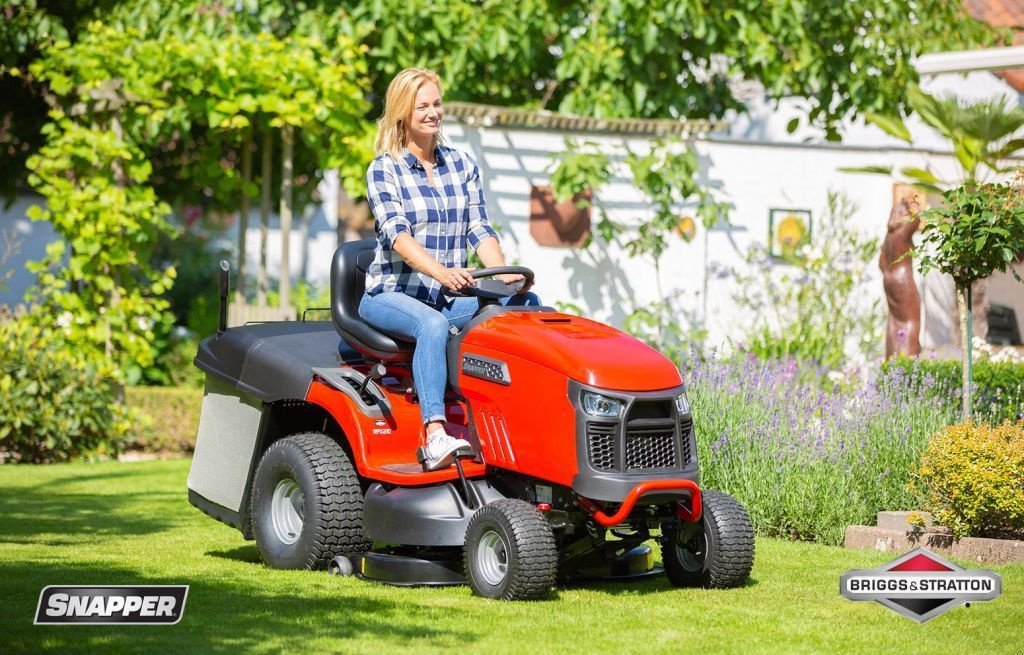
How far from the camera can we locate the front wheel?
5113 mm

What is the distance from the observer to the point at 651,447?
194 inches

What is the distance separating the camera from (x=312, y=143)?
34.8 feet

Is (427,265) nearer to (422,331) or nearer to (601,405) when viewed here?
(422,331)

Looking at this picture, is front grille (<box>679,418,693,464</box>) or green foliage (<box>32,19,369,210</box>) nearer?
front grille (<box>679,418,693,464</box>)

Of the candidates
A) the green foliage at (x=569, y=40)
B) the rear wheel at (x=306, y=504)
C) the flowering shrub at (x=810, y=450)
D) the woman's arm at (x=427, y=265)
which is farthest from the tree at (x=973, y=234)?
the green foliage at (x=569, y=40)

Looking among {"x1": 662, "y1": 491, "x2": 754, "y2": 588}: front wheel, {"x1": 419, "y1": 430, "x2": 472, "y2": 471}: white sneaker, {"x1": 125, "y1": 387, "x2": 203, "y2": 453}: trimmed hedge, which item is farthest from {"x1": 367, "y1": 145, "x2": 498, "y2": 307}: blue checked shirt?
{"x1": 125, "y1": 387, "x2": 203, "y2": 453}: trimmed hedge

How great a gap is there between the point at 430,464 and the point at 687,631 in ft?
3.86

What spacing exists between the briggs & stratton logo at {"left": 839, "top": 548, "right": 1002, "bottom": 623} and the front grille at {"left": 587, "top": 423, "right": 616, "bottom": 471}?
867 mm

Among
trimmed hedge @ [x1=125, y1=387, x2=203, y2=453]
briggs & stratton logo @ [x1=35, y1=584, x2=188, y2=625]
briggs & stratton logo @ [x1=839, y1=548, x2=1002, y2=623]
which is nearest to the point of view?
briggs & stratton logo @ [x1=35, y1=584, x2=188, y2=625]

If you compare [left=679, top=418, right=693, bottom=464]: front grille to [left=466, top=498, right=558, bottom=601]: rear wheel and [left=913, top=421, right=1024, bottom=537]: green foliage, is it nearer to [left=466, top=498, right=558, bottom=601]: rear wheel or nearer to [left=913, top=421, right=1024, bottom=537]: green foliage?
[left=466, top=498, right=558, bottom=601]: rear wheel

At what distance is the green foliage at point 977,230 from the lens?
269 inches

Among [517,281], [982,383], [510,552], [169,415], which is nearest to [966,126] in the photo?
[982,383]

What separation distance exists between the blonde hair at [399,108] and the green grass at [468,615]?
5.19 feet

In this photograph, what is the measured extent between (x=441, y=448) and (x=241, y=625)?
3.26ft
